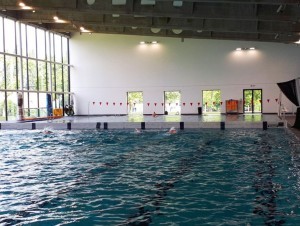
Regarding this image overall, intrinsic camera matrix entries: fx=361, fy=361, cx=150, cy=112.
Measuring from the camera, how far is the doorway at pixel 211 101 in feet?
84.1

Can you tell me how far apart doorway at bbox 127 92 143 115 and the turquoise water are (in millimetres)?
15703

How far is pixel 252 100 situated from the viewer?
25.2 m

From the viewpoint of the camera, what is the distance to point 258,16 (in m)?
13.7

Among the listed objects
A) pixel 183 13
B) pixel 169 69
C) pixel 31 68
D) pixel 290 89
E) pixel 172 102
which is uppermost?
pixel 183 13

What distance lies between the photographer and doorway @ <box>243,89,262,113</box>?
25.1 m

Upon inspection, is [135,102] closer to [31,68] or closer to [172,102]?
[172,102]

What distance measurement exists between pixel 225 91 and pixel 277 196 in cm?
2098

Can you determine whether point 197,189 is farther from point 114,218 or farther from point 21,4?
A: point 21,4

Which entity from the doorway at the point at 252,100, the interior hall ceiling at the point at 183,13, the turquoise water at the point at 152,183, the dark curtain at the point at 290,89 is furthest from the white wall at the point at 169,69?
the turquoise water at the point at 152,183

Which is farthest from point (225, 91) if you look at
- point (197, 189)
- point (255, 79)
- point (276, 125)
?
point (197, 189)

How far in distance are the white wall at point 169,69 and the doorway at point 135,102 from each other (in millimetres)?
363

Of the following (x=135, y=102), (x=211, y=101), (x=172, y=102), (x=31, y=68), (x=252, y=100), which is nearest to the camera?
(x=31, y=68)

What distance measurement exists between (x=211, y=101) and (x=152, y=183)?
2068cm

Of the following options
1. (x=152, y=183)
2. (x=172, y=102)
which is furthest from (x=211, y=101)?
(x=152, y=183)
